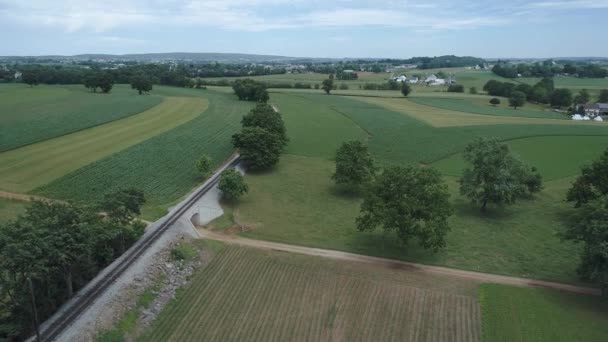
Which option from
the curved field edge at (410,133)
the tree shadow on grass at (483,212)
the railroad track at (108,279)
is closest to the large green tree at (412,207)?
the tree shadow on grass at (483,212)

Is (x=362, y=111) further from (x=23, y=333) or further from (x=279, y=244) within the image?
(x=23, y=333)

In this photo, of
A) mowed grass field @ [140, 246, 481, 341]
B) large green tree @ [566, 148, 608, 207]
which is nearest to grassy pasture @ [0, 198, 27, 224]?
mowed grass field @ [140, 246, 481, 341]

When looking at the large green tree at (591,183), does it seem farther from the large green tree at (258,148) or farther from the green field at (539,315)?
the large green tree at (258,148)

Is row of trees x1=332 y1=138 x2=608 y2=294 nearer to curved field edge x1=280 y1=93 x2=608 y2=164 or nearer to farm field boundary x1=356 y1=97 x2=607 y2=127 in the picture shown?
curved field edge x1=280 y1=93 x2=608 y2=164

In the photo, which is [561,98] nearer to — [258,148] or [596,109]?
[596,109]

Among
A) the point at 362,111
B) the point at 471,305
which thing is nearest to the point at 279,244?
the point at 471,305
